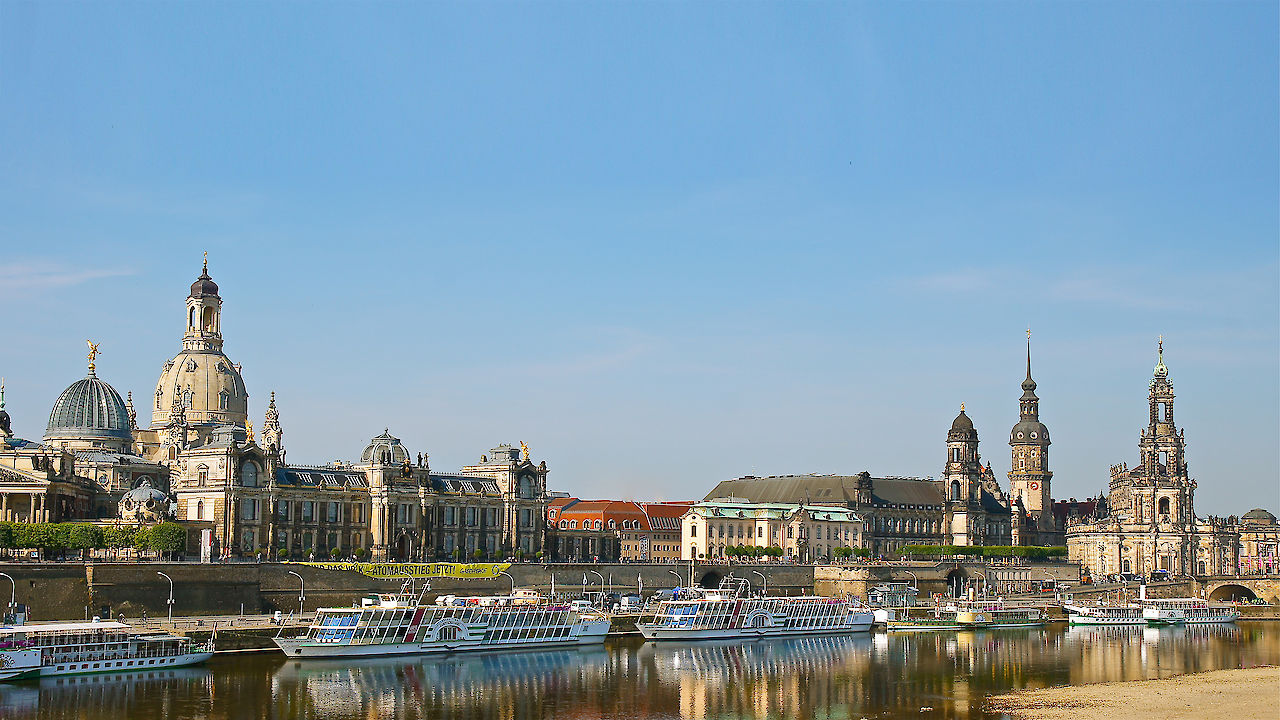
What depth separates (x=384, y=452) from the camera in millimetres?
136250

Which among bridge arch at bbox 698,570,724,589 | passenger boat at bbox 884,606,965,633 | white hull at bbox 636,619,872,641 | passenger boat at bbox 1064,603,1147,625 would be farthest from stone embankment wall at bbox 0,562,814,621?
passenger boat at bbox 1064,603,1147,625

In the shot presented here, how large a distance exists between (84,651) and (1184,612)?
86782mm

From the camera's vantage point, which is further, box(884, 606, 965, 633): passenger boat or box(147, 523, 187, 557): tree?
box(884, 606, 965, 633): passenger boat

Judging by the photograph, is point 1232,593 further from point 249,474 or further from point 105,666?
point 105,666

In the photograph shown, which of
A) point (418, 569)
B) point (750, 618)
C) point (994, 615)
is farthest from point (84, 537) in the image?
point (994, 615)

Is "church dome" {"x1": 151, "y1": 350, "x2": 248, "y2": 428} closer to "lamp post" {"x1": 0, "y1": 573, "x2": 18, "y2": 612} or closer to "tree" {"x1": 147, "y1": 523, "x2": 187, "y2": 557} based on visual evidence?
"tree" {"x1": 147, "y1": 523, "x2": 187, "y2": 557}

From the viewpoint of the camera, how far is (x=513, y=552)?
14150 cm

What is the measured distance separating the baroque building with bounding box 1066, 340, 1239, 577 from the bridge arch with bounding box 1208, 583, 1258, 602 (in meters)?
17.7

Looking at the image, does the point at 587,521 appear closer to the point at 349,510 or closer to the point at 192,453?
the point at 349,510

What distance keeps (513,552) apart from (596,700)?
233 ft

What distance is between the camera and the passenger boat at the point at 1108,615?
123500 mm

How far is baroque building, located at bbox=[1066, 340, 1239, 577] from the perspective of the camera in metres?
174

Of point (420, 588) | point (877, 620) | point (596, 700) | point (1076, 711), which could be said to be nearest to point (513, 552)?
point (420, 588)

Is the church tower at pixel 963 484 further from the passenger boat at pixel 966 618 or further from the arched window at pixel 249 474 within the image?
the arched window at pixel 249 474
